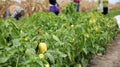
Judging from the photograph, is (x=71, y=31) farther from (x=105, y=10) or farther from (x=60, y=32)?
(x=105, y=10)

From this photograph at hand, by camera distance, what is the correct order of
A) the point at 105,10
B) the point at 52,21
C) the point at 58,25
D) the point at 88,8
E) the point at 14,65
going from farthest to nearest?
the point at 88,8 → the point at 105,10 → the point at 52,21 → the point at 58,25 → the point at 14,65

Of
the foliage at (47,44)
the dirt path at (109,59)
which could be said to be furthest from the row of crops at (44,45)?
the dirt path at (109,59)

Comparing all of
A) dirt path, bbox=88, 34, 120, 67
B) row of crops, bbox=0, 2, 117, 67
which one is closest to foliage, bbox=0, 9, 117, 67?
row of crops, bbox=0, 2, 117, 67

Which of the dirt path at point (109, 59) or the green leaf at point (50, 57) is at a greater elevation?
the green leaf at point (50, 57)

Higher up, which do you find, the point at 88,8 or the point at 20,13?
the point at 20,13

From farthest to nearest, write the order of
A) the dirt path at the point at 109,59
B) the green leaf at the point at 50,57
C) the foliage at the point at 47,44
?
1. the dirt path at the point at 109,59
2. the green leaf at the point at 50,57
3. the foliage at the point at 47,44

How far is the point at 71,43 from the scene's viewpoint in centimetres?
445

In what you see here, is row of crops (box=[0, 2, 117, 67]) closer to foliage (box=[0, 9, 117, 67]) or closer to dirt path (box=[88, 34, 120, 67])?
foliage (box=[0, 9, 117, 67])

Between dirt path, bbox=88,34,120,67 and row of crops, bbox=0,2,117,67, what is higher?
row of crops, bbox=0,2,117,67

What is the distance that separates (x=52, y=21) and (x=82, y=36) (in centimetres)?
118

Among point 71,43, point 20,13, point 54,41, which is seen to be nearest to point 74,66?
point 71,43

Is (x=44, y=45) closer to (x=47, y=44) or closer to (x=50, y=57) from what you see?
(x=50, y=57)

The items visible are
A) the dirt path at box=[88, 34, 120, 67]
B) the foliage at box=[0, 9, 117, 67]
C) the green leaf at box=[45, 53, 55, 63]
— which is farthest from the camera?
the dirt path at box=[88, 34, 120, 67]

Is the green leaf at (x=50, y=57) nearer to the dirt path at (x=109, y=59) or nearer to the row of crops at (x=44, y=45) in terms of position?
the row of crops at (x=44, y=45)
